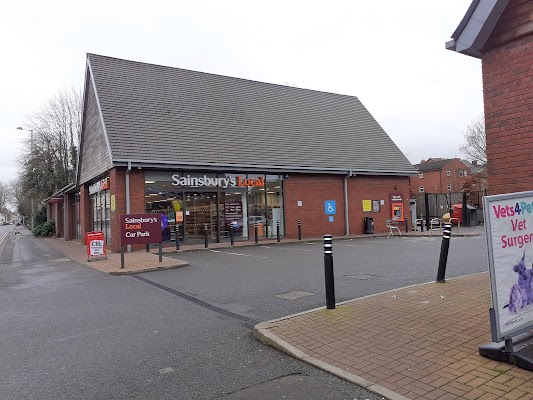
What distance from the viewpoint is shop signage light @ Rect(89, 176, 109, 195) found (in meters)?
20.0

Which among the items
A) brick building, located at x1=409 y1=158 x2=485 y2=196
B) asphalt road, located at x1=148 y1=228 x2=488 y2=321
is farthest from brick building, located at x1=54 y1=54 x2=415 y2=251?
brick building, located at x1=409 y1=158 x2=485 y2=196

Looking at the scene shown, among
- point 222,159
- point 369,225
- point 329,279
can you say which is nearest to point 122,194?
point 222,159

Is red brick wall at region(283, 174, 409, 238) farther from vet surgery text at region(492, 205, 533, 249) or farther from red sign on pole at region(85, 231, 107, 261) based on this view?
vet surgery text at region(492, 205, 533, 249)

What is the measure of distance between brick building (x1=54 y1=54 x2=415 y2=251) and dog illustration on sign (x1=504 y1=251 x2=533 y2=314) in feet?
50.0

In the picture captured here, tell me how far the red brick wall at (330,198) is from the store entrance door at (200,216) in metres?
3.91

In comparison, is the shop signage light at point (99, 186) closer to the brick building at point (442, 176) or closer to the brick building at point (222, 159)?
the brick building at point (222, 159)

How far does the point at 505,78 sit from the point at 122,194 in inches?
599

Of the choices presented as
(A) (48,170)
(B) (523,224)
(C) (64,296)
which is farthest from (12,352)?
(A) (48,170)

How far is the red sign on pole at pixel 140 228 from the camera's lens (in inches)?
513

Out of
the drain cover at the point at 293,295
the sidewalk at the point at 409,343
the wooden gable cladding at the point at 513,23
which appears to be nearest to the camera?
the sidewalk at the point at 409,343

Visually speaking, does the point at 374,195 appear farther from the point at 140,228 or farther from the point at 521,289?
the point at 521,289

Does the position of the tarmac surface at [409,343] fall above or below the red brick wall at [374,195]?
below

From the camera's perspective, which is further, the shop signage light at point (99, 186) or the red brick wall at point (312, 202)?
the red brick wall at point (312, 202)

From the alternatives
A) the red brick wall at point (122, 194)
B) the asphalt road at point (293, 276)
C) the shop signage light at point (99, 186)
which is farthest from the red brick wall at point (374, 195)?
the shop signage light at point (99, 186)
